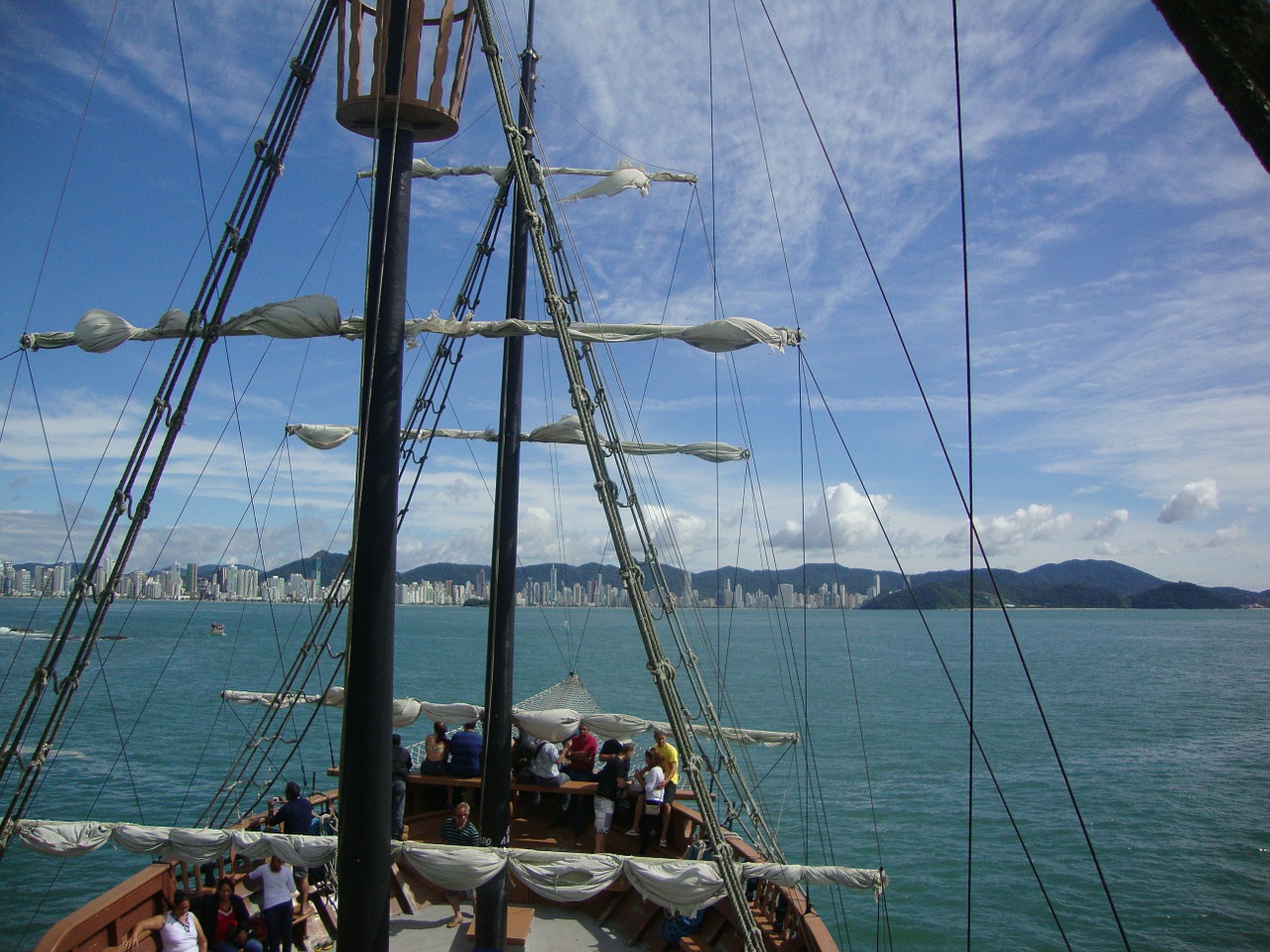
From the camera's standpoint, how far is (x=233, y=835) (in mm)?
8406

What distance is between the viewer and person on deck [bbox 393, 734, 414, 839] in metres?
10.6

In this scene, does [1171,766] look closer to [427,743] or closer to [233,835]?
[427,743]

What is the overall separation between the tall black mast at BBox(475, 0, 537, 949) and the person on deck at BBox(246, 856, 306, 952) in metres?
1.79

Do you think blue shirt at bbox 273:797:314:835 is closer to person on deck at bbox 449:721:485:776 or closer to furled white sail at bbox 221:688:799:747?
furled white sail at bbox 221:688:799:747

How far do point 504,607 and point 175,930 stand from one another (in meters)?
4.06

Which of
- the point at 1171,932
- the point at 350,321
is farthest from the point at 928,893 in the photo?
the point at 350,321

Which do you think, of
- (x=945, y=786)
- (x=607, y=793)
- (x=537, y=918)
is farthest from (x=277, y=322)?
(x=945, y=786)

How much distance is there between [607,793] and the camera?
11539 millimetres

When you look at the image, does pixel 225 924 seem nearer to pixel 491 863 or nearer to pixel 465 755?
pixel 491 863

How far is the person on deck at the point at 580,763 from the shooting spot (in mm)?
12117

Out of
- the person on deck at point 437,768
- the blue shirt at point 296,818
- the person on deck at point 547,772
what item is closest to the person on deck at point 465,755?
the person on deck at point 437,768

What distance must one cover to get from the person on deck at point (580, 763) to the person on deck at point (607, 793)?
0.49 m

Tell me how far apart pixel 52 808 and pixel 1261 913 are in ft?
99.1

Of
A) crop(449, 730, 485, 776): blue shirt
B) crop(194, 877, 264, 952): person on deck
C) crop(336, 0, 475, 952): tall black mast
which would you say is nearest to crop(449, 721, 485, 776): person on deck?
crop(449, 730, 485, 776): blue shirt
